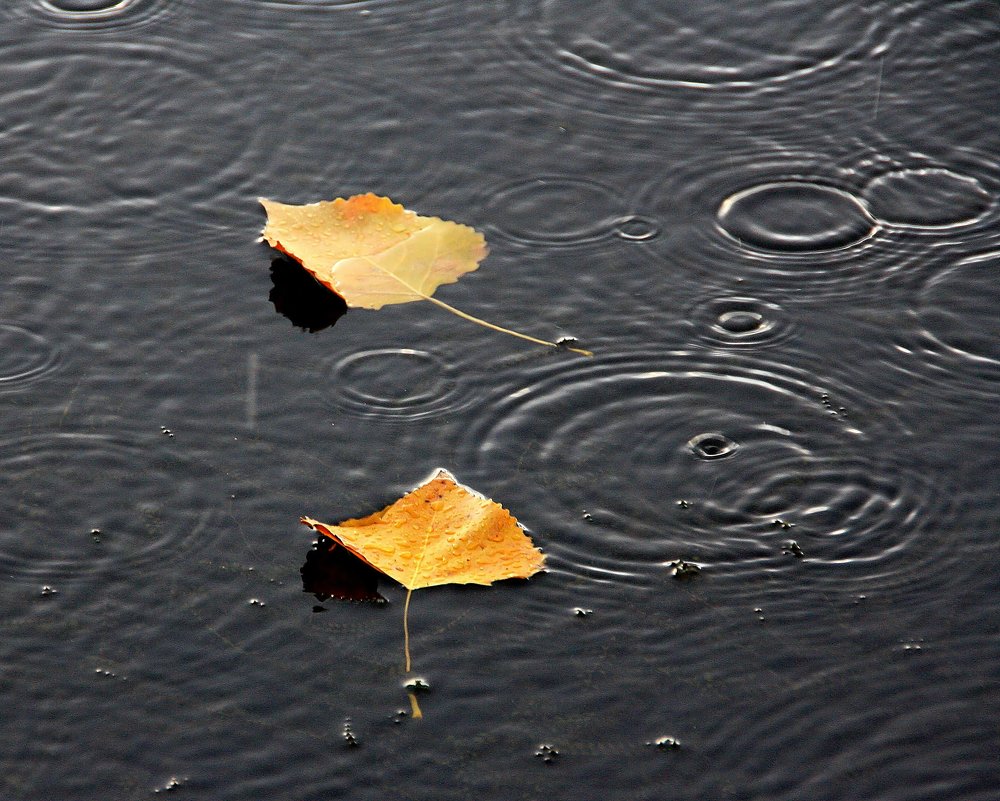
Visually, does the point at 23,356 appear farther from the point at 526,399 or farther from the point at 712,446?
the point at 712,446

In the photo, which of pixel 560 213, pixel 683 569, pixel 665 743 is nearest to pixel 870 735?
pixel 665 743

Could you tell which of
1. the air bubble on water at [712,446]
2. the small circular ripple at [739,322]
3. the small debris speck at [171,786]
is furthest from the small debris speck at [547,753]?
the small circular ripple at [739,322]

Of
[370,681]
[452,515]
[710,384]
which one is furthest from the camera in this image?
[710,384]

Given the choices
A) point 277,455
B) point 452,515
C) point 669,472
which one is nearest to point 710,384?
point 669,472

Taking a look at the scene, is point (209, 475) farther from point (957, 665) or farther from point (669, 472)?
point (957, 665)

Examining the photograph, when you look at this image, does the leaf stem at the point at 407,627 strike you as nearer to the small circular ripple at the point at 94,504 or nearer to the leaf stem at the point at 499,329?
the small circular ripple at the point at 94,504
